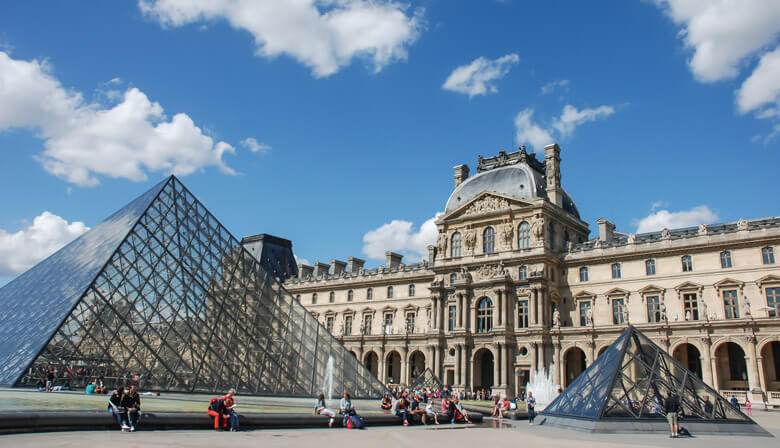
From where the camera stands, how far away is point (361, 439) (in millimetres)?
12391

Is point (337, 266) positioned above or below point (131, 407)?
above

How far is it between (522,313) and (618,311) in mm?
6652

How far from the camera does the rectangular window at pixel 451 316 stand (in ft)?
152

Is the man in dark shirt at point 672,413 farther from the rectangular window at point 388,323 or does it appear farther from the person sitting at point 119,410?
the rectangular window at point 388,323

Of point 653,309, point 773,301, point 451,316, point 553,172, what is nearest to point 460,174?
point 553,172

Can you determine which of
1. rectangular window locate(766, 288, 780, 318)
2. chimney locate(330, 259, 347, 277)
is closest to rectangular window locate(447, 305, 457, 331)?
chimney locate(330, 259, 347, 277)

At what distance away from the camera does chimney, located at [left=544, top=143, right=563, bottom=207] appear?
46562mm

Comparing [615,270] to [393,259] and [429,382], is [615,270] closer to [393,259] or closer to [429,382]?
[429,382]

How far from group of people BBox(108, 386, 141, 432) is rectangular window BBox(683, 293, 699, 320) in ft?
116

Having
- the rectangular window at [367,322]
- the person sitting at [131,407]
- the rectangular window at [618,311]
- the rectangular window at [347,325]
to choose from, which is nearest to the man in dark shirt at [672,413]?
the person sitting at [131,407]

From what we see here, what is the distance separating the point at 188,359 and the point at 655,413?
15083 millimetres

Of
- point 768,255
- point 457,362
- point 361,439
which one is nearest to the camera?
point 361,439

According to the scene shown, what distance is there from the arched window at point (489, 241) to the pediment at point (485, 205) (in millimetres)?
1557

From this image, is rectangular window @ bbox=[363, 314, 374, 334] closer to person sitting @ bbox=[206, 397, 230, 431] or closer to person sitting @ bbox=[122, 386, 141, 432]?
person sitting @ bbox=[206, 397, 230, 431]
